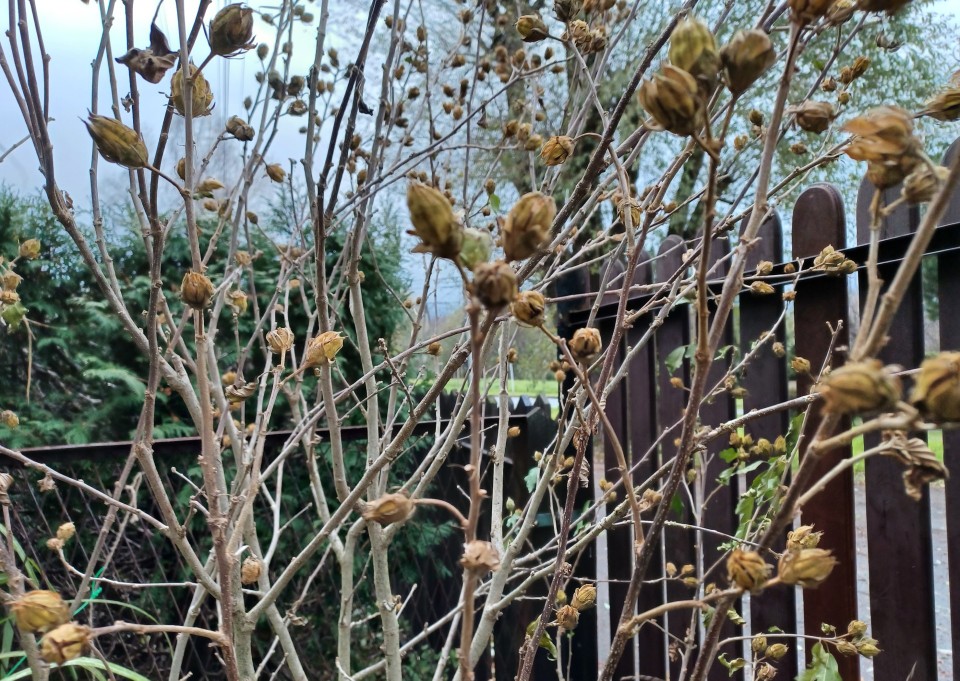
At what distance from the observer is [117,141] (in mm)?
543

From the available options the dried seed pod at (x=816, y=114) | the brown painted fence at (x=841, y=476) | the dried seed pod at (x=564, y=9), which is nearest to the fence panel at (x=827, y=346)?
the brown painted fence at (x=841, y=476)

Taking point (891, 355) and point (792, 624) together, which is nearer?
point (891, 355)

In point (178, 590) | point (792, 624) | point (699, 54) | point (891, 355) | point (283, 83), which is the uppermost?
point (283, 83)

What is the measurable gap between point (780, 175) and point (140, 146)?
4.52m

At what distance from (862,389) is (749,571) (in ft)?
0.42

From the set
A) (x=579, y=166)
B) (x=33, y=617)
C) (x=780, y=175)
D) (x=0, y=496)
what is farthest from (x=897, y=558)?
(x=579, y=166)

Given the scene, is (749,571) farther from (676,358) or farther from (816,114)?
(676,358)

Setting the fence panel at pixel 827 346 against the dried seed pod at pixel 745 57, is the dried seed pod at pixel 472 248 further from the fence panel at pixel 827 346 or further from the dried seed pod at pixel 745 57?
Answer: the fence panel at pixel 827 346

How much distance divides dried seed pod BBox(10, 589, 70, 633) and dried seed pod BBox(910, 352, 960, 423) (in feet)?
1.72

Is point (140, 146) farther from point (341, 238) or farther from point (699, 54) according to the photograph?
point (341, 238)

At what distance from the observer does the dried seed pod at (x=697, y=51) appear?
14.7 inches

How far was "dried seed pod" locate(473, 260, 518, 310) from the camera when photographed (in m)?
0.31

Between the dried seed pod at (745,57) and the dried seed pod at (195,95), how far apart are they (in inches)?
18.0

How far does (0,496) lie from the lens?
2.51ft
